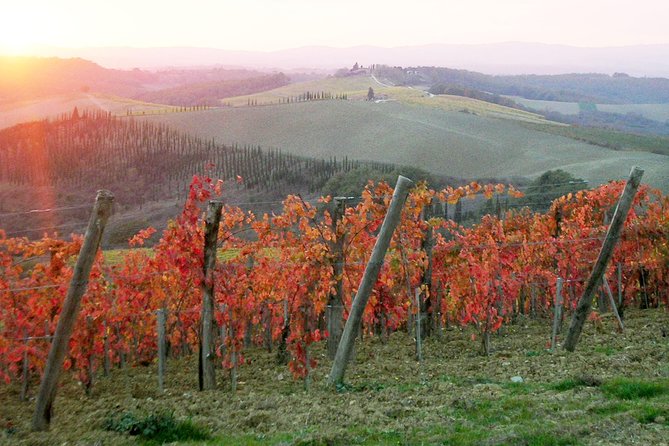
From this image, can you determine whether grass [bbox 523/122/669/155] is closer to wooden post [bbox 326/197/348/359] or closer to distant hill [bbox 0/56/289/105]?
wooden post [bbox 326/197/348/359]

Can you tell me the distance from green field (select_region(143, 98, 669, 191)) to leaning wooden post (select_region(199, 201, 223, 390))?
961 inches

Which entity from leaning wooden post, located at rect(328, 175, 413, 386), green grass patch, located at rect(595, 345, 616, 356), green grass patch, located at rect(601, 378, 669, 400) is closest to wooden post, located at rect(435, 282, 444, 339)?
green grass patch, located at rect(595, 345, 616, 356)

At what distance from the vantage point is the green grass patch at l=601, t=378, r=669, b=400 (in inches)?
270

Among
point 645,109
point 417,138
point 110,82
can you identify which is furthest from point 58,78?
point 645,109

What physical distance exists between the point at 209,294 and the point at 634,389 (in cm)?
440

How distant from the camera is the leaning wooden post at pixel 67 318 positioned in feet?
21.2

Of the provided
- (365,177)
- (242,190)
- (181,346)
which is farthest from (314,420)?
(242,190)

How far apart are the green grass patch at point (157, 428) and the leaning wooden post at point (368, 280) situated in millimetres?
2070

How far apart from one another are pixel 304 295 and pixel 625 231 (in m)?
6.94

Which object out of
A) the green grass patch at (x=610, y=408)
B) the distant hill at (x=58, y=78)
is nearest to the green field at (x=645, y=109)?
the distant hill at (x=58, y=78)

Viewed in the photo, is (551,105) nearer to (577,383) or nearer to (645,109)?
(645,109)

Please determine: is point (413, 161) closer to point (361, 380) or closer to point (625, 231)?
point (625, 231)

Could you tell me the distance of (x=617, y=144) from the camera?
48.1 meters

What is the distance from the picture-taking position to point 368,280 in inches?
309
